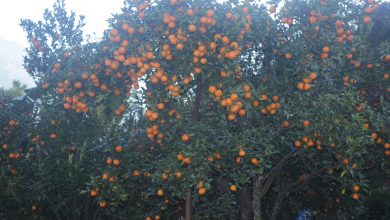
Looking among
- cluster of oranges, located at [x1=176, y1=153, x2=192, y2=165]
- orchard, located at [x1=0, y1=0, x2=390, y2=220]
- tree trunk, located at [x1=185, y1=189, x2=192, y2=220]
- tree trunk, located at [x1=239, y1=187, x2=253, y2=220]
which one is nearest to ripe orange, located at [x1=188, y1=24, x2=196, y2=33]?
orchard, located at [x1=0, y1=0, x2=390, y2=220]

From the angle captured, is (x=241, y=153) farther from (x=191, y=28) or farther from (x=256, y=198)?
(x=256, y=198)

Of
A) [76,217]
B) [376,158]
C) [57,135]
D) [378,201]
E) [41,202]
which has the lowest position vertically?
[378,201]

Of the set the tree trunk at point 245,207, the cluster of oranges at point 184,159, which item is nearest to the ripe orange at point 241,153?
the cluster of oranges at point 184,159

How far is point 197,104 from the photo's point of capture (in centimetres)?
615

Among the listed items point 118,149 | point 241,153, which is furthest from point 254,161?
point 118,149

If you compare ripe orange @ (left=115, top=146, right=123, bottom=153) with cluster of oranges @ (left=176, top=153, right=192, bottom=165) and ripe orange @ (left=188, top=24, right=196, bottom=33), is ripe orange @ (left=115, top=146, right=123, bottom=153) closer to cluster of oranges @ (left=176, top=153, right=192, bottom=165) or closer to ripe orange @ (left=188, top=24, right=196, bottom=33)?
cluster of oranges @ (left=176, top=153, right=192, bottom=165)

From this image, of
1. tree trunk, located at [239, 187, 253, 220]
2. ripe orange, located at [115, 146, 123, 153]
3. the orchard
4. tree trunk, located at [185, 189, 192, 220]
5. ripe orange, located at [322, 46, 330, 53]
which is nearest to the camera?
the orchard

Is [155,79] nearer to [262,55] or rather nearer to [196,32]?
[196,32]

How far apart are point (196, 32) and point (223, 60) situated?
0.53 m

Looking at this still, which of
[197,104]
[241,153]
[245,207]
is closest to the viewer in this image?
[241,153]

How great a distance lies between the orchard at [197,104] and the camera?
541 centimetres

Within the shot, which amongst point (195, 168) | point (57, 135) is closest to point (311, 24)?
point (195, 168)

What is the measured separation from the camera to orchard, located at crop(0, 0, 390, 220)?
17.8 ft

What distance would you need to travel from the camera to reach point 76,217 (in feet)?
28.2
